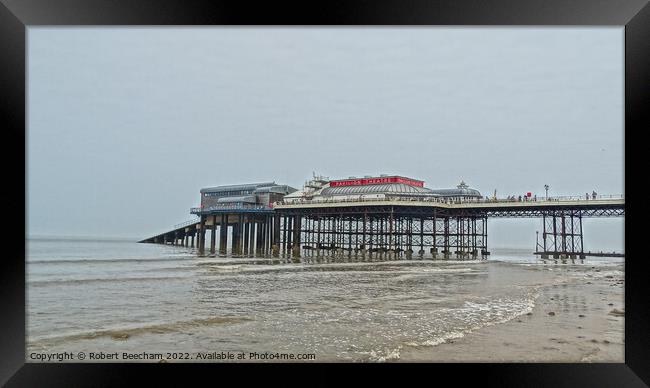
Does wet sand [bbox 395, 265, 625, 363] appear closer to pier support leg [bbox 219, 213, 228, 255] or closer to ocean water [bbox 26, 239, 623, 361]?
ocean water [bbox 26, 239, 623, 361]

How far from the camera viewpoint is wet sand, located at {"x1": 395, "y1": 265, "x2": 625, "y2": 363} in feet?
22.1

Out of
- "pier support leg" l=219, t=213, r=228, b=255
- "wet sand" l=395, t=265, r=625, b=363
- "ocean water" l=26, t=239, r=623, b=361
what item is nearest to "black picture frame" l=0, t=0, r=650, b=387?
"wet sand" l=395, t=265, r=625, b=363

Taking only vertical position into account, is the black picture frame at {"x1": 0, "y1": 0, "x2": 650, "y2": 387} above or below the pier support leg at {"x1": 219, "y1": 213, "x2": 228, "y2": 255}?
above

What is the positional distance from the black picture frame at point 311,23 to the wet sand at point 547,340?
1.17 metres

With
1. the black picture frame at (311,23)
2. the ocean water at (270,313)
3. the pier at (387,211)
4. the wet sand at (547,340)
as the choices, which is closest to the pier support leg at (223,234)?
the pier at (387,211)

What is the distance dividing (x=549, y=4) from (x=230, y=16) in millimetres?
3888

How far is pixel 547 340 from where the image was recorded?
779cm

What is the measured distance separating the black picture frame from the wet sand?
3.84 feet

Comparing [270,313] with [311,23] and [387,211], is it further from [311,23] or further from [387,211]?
[387,211]

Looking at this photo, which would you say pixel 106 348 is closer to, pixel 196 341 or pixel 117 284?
pixel 196 341

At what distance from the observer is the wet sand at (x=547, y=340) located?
675 cm

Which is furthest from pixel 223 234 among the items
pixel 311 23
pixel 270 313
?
pixel 311 23

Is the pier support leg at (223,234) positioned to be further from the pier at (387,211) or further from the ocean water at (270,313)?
the ocean water at (270,313)
